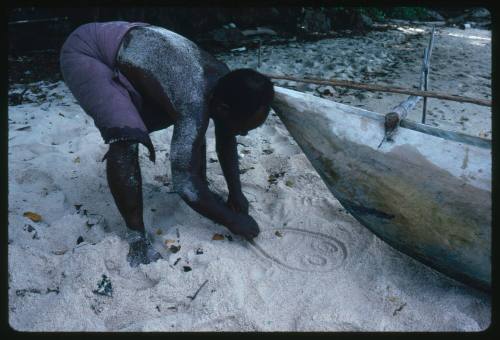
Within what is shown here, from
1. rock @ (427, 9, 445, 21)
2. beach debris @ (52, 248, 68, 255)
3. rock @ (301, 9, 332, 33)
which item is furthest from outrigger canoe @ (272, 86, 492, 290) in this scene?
rock @ (427, 9, 445, 21)

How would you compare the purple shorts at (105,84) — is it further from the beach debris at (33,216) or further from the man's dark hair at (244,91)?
the beach debris at (33,216)

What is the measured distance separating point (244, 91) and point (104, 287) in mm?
1006

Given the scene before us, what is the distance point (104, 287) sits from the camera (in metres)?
1.77

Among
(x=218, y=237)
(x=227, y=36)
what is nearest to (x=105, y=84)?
(x=218, y=237)

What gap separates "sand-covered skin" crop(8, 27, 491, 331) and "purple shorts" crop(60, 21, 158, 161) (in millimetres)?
535

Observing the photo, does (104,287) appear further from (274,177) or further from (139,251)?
(274,177)

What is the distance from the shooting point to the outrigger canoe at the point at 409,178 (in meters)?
1.65

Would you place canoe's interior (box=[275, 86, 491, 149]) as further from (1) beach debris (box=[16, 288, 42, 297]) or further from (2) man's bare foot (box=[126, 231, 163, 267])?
(1) beach debris (box=[16, 288, 42, 297])

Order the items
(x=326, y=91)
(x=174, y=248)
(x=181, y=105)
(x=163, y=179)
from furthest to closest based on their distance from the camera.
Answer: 1. (x=326, y=91)
2. (x=163, y=179)
3. (x=174, y=248)
4. (x=181, y=105)
